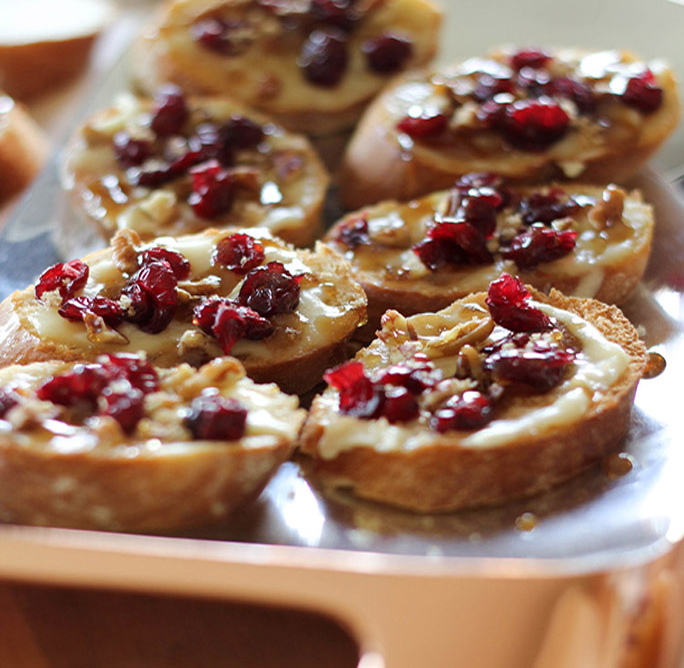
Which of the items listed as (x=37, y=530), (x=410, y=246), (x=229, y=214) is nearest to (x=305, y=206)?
(x=229, y=214)

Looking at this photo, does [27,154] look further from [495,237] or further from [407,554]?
[407,554]

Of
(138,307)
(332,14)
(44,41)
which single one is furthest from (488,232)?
(44,41)

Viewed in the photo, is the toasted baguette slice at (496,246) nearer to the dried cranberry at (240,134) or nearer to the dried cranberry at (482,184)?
the dried cranberry at (482,184)

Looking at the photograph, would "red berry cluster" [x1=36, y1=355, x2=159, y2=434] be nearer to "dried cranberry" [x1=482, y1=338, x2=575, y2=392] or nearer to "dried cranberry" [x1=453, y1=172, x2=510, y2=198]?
"dried cranberry" [x1=482, y1=338, x2=575, y2=392]

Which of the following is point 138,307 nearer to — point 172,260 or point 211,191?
point 172,260

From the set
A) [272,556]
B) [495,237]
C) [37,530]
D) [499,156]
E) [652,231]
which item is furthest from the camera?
[499,156]

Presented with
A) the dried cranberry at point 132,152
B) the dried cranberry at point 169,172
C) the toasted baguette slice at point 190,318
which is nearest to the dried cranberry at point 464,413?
the toasted baguette slice at point 190,318

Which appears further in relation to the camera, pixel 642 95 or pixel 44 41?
pixel 44 41
